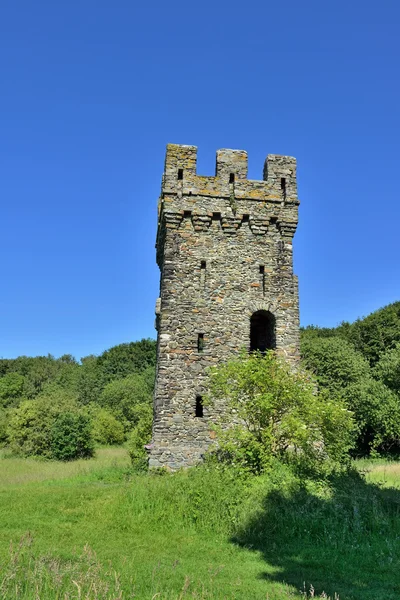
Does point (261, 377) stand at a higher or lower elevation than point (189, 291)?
lower

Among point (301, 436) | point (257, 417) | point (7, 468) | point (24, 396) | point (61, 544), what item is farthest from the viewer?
point (24, 396)

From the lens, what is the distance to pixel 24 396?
5325cm

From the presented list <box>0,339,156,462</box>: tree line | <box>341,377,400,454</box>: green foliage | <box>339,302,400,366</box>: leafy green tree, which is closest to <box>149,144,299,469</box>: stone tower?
<box>0,339,156,462</box>: tree line

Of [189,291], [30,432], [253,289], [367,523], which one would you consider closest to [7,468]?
[30,432]

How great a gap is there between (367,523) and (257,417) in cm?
366

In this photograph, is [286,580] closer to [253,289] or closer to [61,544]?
[61,544]

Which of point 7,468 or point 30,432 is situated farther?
point 30,432

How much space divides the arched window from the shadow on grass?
17.8 feet

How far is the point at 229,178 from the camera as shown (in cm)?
1568

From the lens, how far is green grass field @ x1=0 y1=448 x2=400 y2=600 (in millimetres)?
6031

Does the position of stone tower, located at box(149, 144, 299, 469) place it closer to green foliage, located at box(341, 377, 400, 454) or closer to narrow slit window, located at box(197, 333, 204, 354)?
narrow slit window, located at box(197, 333, 204, 354)

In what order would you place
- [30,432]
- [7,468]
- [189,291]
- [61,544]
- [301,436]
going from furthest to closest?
1. [30,432]
2. [7,468]
3. [189,291]
4. [301,436]
5. [61,544]

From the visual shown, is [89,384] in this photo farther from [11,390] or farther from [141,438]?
[141,438]

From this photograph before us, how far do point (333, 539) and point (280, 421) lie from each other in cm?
398
